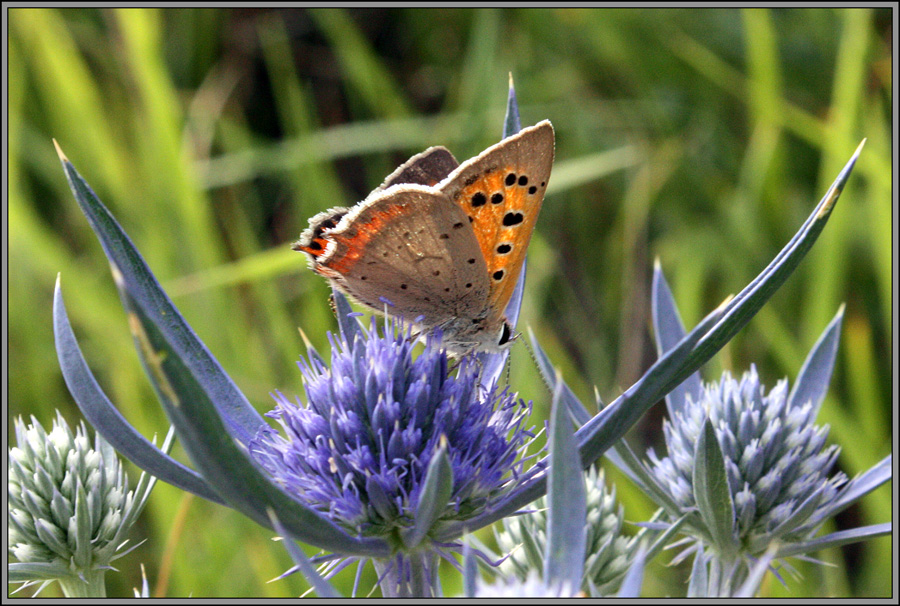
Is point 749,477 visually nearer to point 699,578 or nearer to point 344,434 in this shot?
point 699,578

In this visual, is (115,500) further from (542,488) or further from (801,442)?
(801,442)

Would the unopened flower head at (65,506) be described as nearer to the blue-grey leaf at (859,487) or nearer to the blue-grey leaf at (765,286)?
the blue-grey leaf at (765,286)

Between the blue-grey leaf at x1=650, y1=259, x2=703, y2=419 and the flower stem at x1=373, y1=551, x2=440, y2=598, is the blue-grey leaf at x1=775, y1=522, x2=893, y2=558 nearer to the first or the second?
the blue-grey leaf at x1=650, y1=259, x2=703, y2=419

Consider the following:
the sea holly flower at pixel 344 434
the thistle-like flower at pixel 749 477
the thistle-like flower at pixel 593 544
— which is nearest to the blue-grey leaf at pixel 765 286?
the sea holly flower at pixel 344 434

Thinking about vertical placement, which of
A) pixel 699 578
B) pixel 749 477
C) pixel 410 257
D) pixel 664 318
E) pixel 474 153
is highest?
pixel 474 153

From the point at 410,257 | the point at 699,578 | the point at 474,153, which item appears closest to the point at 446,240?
the point at 410,257

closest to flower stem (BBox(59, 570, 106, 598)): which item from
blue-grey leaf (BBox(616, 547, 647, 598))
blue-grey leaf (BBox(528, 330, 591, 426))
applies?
blue-grey leaf (BBox(528, 330, 591, 426))

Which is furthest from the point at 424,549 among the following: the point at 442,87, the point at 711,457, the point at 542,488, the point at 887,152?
the point at 442,87
